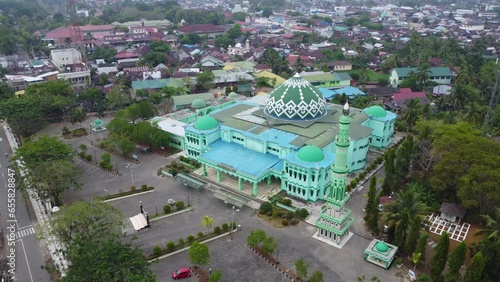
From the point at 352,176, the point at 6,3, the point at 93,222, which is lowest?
the point at 352,176

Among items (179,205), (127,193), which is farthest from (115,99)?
(179,205)

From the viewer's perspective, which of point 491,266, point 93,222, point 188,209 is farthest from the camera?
point 188,209

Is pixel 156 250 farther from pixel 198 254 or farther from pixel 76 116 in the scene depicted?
pixel 76 116

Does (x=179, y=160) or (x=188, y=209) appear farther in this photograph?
(x=179, y=160)

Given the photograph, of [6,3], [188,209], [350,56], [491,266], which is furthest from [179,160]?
[6,3]

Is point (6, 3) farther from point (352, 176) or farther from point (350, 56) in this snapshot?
point (352, 176)

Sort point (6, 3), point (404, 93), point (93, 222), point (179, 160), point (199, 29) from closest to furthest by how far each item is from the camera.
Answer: point (93, 222), point (179, 160), point (404, 93), point (199, 29), point (6, 3)

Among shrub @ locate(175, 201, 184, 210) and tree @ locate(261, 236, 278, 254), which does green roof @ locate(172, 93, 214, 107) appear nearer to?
shrub @ locate(175, 201, 184, 210)
